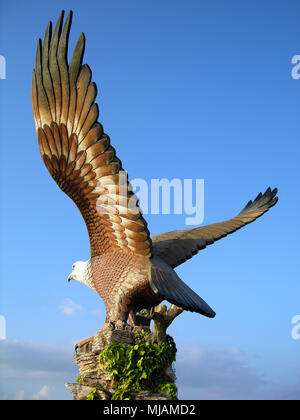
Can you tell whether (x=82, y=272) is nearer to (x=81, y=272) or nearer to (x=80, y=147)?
(x=81, y=272)

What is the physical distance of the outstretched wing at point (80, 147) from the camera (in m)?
8.34

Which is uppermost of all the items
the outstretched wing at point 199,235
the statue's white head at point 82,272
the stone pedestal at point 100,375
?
the outstretched wing at point 199,235

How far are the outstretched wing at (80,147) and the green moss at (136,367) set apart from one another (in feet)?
5.14

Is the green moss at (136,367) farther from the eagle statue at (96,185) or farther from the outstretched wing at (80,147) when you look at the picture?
the outstretched wing at (80,147)

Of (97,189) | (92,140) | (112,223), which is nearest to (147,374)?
(112,223)

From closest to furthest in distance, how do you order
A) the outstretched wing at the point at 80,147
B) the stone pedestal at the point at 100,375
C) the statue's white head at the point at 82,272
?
the stone pedestal at the point at 100,375 → the outstretched wing at the point at 80,147 → the statue's white head at the point at 82,272

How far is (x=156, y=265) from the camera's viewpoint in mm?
8883

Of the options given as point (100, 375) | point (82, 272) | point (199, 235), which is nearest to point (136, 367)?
point (100, 375)

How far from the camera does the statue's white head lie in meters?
9.62

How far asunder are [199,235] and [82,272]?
2.59 meters

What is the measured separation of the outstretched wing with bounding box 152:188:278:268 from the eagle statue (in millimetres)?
1077

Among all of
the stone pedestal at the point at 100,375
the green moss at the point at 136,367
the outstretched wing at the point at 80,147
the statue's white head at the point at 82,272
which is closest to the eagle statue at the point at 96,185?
the outstretched wing at the point at 80,147

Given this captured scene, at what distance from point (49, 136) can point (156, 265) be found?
277 centimetres
